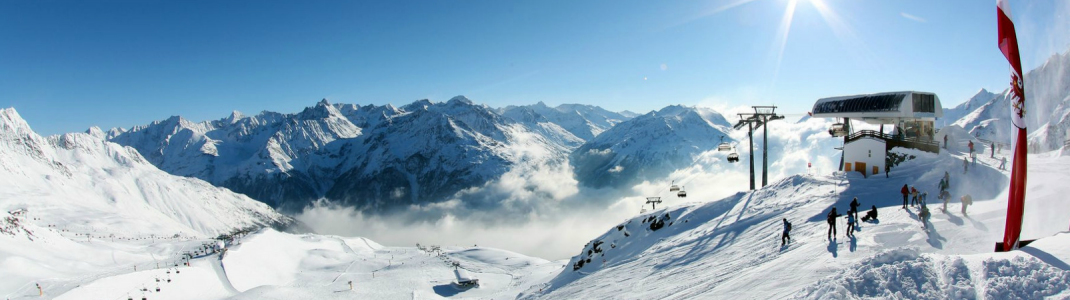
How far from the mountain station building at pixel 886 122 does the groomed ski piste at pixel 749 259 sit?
157cm

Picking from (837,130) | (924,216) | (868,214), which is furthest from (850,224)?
(837,130)

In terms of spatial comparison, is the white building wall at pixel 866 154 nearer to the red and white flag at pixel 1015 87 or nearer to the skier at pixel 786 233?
the skier at pixel 786 233

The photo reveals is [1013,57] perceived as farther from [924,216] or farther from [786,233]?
[786,233]

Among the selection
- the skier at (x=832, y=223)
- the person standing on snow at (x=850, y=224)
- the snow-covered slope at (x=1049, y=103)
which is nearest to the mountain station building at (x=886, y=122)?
the person standing on snow at (x=850, y=224)

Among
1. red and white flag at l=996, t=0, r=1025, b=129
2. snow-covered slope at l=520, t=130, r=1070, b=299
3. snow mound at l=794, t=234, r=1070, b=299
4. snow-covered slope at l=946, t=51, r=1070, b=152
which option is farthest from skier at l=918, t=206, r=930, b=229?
red and white flag at l=996, t=0, r=1025, b=129

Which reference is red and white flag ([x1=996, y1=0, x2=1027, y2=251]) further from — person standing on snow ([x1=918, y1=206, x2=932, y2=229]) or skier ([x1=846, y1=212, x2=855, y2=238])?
person standing on snow ([x1=918, y1=206, x2=932, y2=229])

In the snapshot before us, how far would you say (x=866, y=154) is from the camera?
39.9 metres

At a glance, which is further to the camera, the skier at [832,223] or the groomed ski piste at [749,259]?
the skier at [832,223]

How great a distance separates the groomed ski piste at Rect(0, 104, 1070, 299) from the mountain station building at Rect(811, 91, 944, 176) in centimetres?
157

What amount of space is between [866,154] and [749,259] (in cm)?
2189

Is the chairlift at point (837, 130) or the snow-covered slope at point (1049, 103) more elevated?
the chairlift at point (837, 130)

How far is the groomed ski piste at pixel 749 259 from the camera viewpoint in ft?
40.4

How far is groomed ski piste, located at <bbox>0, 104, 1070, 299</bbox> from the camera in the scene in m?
12.3

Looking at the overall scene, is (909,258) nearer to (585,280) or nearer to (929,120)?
(585,280)
